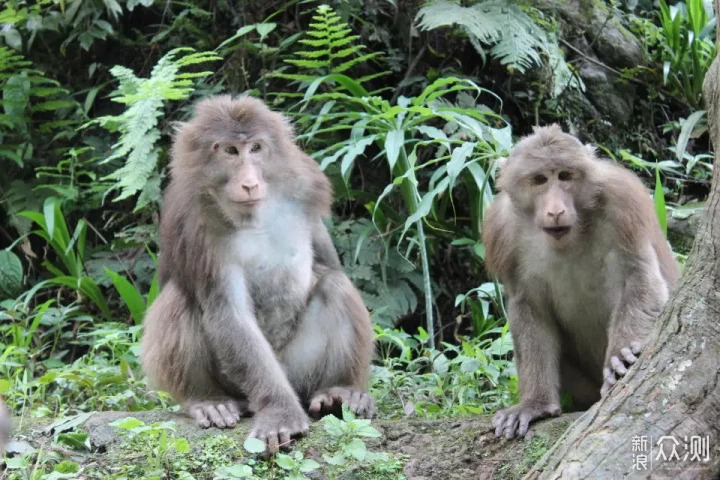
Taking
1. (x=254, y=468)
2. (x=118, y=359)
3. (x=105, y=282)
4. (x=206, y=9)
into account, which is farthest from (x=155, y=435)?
(x=206, y=9)

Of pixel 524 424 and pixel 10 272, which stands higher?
pixel 524 424

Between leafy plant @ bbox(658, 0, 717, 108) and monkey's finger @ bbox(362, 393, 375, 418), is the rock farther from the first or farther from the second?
leafy plant @ bbox(658, 0, 717, 108)

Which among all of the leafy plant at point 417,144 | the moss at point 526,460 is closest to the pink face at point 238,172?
the leafy plant at point 417,144

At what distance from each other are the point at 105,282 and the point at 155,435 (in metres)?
3.94

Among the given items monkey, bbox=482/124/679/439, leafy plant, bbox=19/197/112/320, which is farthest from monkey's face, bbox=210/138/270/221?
leafy plant, bbox=19/197/112/320

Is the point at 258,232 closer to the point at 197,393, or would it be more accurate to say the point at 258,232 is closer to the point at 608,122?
the point at 197,393

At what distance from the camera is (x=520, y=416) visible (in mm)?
4648

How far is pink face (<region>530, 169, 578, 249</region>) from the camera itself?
181 inches

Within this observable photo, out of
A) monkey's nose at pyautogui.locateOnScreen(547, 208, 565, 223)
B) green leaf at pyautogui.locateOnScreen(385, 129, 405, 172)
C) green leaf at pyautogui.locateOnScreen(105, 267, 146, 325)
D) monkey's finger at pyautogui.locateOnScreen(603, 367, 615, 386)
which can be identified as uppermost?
monkey's nose at pyautogui.locateOnScreen(547, 208, 565, 223)

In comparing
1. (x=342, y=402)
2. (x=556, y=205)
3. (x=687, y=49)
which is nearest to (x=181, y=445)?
(x=342, y=402)

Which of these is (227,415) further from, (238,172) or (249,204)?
(238,172)

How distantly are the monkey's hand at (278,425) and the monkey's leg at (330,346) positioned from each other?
50 cm

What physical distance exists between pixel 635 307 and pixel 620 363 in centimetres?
37

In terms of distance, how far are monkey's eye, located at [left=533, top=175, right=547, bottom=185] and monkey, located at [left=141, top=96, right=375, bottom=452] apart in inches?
49.3
